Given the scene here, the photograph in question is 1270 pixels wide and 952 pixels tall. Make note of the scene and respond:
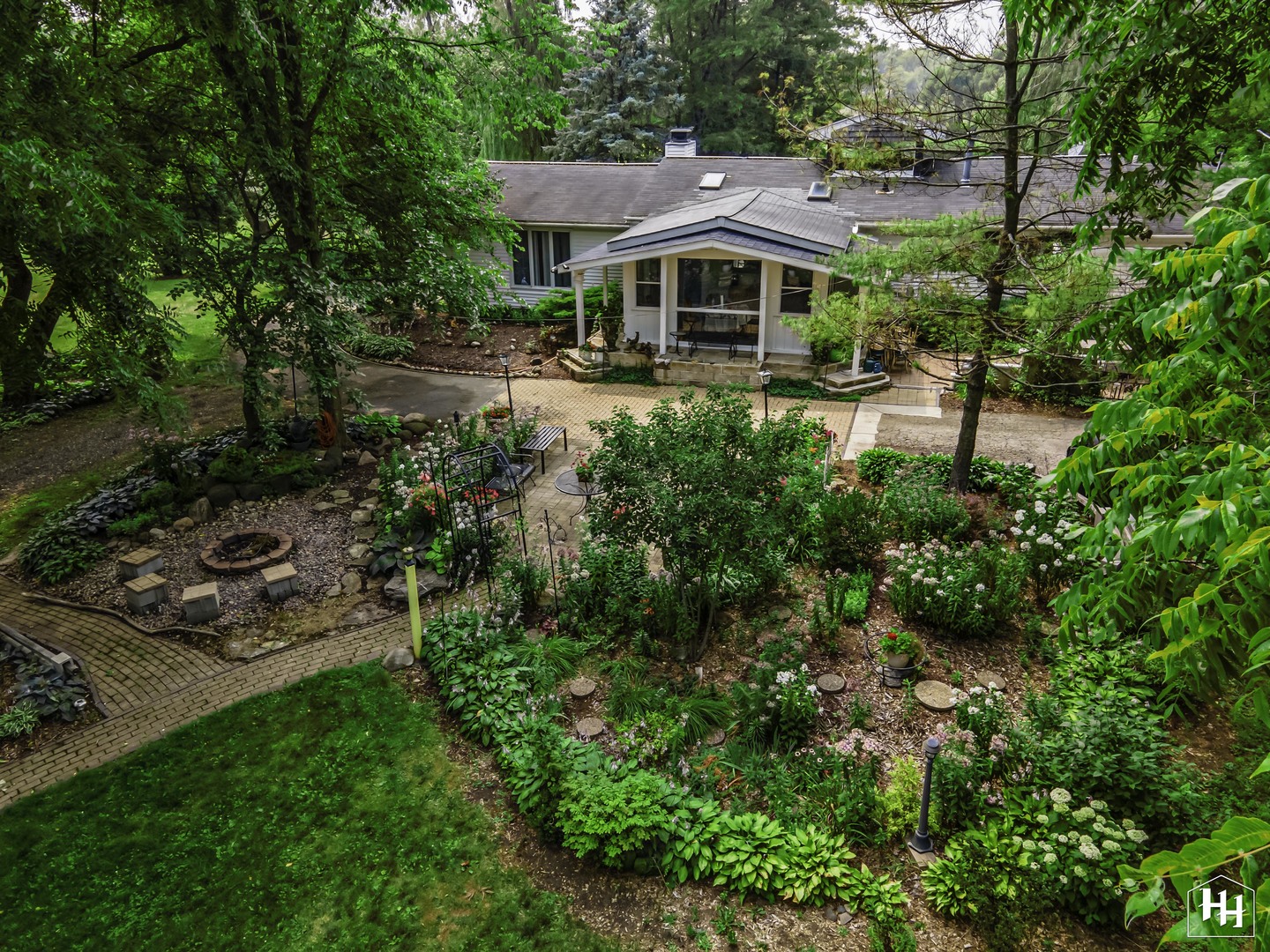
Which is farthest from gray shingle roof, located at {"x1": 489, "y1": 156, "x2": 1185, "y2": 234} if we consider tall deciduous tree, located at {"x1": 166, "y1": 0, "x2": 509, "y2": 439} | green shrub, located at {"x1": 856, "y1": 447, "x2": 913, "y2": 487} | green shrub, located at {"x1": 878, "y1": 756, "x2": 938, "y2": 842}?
green shrub, located at {"x1": 878, "y1": 756, "x2": 938, "y2": 842}

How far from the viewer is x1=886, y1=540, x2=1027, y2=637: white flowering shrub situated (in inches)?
330

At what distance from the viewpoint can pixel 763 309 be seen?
58.6 ft

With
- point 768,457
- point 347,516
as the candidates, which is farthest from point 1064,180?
point 347,516

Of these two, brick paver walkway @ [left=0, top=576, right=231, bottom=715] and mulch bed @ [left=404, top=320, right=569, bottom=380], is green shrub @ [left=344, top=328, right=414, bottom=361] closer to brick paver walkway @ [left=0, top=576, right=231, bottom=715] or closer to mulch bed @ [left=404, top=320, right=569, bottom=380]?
mulch bed @ [left=404, top=320, right=569, bottom=380]

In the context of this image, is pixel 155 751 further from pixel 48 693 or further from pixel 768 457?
pixel 768 457

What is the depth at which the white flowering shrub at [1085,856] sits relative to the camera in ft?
17.1

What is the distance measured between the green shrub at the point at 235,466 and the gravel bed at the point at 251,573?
43cm

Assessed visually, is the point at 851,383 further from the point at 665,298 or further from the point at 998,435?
the point at 665,298

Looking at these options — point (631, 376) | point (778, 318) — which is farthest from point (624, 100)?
point (631, 376)

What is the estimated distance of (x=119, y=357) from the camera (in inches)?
343

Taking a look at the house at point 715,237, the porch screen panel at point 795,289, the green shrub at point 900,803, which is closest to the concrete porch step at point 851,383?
the house at point 715,237

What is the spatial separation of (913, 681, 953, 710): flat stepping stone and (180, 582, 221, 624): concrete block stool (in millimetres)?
8220

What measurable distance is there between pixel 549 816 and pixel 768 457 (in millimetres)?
3897

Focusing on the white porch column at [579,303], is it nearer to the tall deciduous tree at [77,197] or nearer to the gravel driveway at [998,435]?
the gravel driveway at [998,435]
